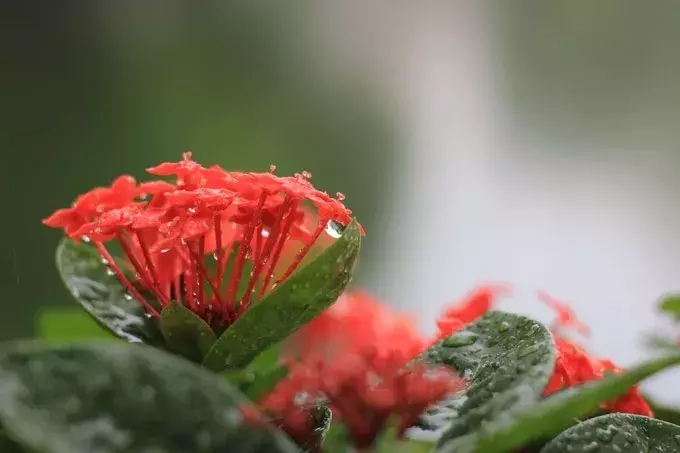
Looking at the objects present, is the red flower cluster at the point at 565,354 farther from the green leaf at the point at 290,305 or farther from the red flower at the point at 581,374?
the green leaf at the point at 290,305

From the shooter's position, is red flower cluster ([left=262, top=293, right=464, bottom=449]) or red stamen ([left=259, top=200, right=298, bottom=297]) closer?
red flower cluster ([left=262, top=293, right=464, bottom=449])

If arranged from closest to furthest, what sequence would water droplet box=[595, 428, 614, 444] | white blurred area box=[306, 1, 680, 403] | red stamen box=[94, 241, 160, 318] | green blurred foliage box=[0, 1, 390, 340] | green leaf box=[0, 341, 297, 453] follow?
green leaf box=[0, 341, 297, 453] < water droplet box=[595, 428, 614, 444] < red stamen box=[94, 241, 160, 318] < green blurred foliage box=[0, 1, 390, 340] < white blurred area box=[306, 1, 680, 403]

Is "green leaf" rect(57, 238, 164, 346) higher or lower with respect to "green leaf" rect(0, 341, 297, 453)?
higher

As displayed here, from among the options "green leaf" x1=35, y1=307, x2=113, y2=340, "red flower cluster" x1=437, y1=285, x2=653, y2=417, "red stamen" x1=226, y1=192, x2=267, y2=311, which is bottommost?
"green leaf" x1=35, y1=307, x2=113, y2=340

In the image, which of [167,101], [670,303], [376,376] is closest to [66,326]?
[376,376]

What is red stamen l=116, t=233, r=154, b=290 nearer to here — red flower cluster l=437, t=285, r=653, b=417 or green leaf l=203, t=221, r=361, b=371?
green leaf l=203, t=221, r=361, b=371

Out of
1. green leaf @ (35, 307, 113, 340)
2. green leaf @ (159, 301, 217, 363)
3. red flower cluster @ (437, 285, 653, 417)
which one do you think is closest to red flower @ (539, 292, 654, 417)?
red flower cluster @ (437, 285, 653, 417)
